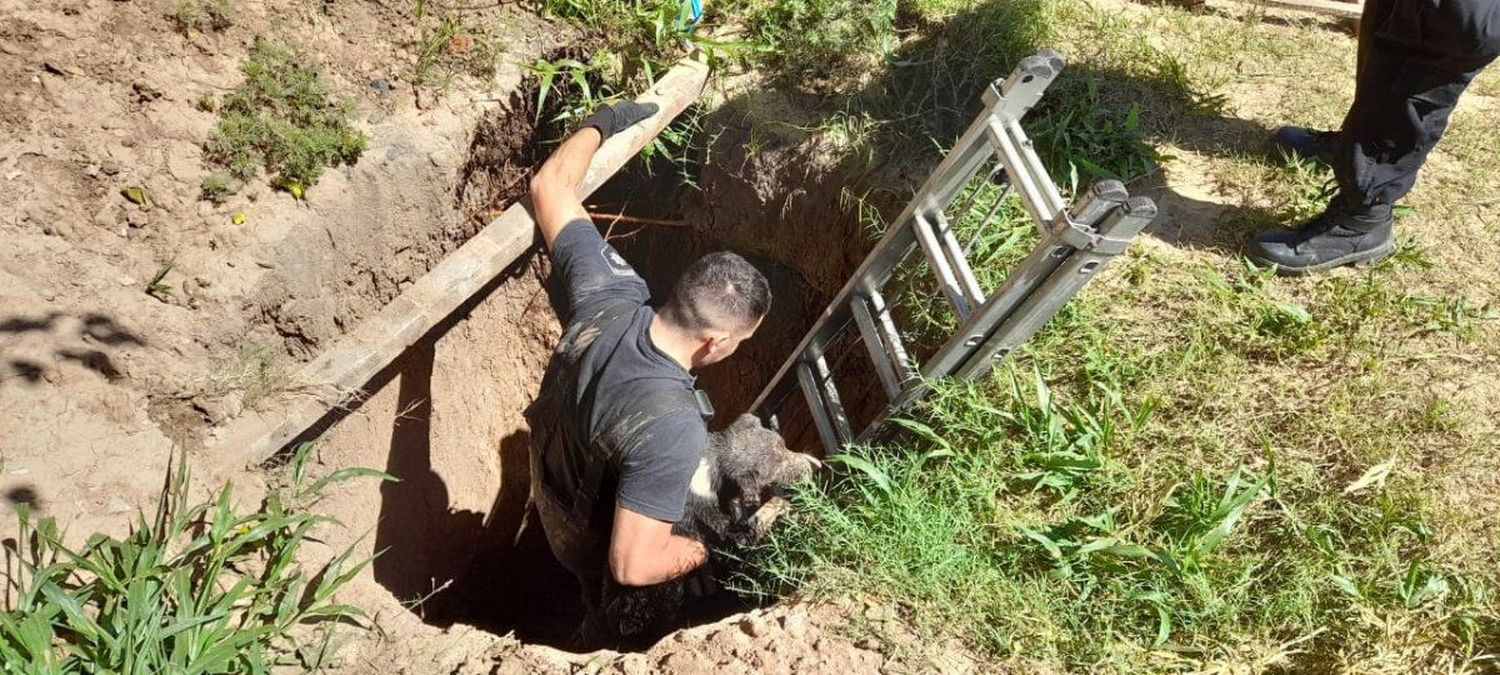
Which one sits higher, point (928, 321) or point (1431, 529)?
point (928, 321)

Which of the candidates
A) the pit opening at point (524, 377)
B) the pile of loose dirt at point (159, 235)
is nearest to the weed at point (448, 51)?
the pile of loose dirt at point (159, 235)

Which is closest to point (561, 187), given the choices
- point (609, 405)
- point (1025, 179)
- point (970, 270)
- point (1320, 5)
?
point (609, 405)

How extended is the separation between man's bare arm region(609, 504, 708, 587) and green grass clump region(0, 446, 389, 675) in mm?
708

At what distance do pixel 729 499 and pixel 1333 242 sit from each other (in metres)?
2.27

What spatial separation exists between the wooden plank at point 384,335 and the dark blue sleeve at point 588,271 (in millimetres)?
238

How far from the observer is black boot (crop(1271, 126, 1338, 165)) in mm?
3812

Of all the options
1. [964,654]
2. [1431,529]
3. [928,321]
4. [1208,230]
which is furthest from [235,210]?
[1431,529]

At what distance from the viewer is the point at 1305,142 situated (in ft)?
12.7

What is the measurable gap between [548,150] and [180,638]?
2.40 meters

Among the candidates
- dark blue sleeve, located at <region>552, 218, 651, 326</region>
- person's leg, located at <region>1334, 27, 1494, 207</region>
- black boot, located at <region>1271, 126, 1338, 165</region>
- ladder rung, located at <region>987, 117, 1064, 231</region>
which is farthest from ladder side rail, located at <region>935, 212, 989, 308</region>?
black boot, located at <region>1271, 126, 1338, 165</region>

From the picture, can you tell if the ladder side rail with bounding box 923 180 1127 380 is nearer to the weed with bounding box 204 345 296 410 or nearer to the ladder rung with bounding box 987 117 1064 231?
the ladder rung with bounding box 987 117 1064 231

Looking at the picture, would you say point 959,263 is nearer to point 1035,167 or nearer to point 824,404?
point 1035,167

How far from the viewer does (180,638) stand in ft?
7.73

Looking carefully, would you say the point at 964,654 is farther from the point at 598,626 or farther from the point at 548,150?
the point at 548,150
